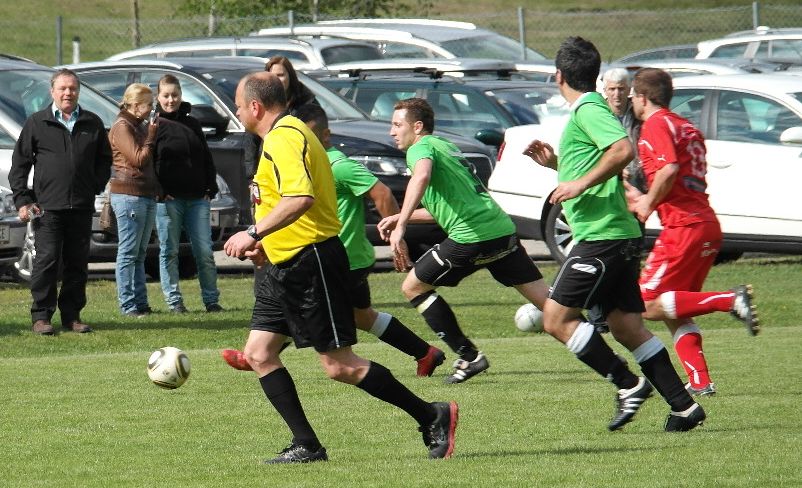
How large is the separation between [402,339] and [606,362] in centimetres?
220

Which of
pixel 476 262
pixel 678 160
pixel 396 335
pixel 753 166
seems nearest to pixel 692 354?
pixel 678 160

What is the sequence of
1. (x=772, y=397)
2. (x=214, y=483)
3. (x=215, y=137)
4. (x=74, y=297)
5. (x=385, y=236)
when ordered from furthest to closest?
(x=215, y=137) → (x=74, y=297) → (x=385, y=236) → (x=772, y=397) → (x=214, y=483)

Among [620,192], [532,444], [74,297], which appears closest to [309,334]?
[532,444]

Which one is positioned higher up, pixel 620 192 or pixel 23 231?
pixel 620 192

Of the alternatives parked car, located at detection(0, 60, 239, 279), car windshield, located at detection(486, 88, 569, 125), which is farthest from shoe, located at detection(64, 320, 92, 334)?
car windshield, located at detection(486, 88, 569, 125)

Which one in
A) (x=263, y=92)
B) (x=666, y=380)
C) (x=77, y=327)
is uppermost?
(x=263, y=92)

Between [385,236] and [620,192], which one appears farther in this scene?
[385,236]

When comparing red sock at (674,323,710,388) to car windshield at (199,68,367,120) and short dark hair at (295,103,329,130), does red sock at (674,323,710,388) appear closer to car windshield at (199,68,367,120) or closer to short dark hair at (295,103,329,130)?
short dark hair at (295,103,329,130)

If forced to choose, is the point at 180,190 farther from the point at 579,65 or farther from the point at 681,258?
the point at 579,65

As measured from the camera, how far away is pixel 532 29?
164 feet

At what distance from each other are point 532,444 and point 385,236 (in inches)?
105

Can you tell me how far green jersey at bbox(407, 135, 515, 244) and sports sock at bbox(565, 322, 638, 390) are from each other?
7.02ft

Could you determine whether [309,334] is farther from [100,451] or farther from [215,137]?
[215,137]

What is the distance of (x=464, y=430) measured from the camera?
807 centimetres
